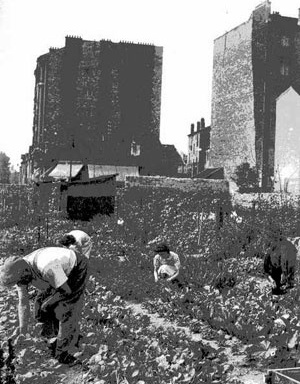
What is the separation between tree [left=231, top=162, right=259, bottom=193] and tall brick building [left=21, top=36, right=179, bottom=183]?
27.2ft

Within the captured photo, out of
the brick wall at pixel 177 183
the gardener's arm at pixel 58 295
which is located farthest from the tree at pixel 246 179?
the gardener's arm at pixel 58 295

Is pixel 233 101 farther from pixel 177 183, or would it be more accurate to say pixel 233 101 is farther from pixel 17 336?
pixel 17 336

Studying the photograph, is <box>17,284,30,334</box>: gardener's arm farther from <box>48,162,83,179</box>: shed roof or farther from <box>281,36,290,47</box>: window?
<box>281,36,290,47</box>: window

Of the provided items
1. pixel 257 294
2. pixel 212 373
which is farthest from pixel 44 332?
pixel 257 294

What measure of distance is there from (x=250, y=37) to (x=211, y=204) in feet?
77.9

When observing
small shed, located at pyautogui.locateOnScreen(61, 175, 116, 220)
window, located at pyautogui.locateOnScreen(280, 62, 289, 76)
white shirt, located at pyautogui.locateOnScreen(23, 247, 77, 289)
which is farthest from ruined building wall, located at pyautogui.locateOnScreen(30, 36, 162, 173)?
white shirt, located at pyautogui.locateOnScreen(23, 247, 77, 289)

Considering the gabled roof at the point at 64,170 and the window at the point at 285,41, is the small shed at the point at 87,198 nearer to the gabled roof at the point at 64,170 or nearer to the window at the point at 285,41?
the gabled roof at the point at 64,170

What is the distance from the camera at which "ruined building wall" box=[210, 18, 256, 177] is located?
3594 cm

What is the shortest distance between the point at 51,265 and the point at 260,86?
3293cm

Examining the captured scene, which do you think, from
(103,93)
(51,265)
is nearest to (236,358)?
(51,265)

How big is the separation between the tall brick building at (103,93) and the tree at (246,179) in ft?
27.2

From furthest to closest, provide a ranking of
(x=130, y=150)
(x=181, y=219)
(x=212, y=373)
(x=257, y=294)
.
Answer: (x=130, y=150) → (x=181, y=219) → (x=257, y=294) → (x=212, y=373)

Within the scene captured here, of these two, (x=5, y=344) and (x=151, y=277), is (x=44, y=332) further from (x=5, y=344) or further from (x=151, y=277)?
(x=151, y=277)

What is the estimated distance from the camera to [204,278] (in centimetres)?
867
